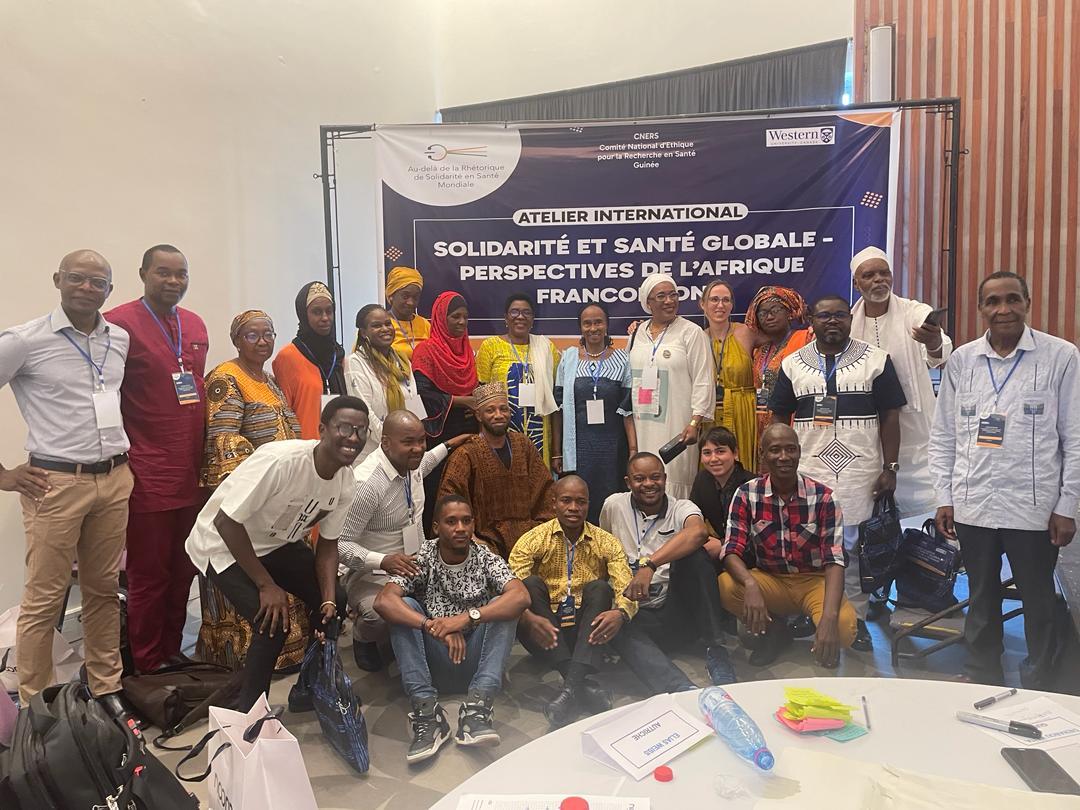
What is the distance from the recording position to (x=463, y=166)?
459 cm

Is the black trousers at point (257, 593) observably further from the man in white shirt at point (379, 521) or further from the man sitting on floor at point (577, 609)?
the man sitting on floor at point (577, 609)

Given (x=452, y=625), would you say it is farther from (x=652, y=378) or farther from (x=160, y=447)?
(x=652, y=378)

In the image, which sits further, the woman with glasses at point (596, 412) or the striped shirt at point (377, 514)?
the woman with glasses at point (596, 412)

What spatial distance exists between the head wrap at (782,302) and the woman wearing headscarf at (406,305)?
1711mm

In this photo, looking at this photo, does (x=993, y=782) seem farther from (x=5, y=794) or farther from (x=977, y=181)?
(x=977, y=181)

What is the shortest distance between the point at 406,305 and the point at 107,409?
1746mm

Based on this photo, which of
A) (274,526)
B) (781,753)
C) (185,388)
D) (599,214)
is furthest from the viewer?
(599,214)

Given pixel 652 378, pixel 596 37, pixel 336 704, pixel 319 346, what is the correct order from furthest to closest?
pixel 596 37, pixel 652 378, pixel 319 346, pixel 336 704

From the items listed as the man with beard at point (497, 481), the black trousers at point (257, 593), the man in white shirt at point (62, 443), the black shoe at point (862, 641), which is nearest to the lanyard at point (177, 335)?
the man in white shirt at point (62, 443)

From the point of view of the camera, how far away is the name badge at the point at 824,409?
3.29 metres

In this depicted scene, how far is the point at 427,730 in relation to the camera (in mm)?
2557

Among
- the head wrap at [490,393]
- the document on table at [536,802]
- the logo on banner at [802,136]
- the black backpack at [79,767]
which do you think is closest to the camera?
the document on table at [536,802]

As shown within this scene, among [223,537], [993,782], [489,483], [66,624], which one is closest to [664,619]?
[489,483]

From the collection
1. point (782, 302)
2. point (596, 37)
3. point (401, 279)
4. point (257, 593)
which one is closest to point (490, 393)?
point (401, 279)
